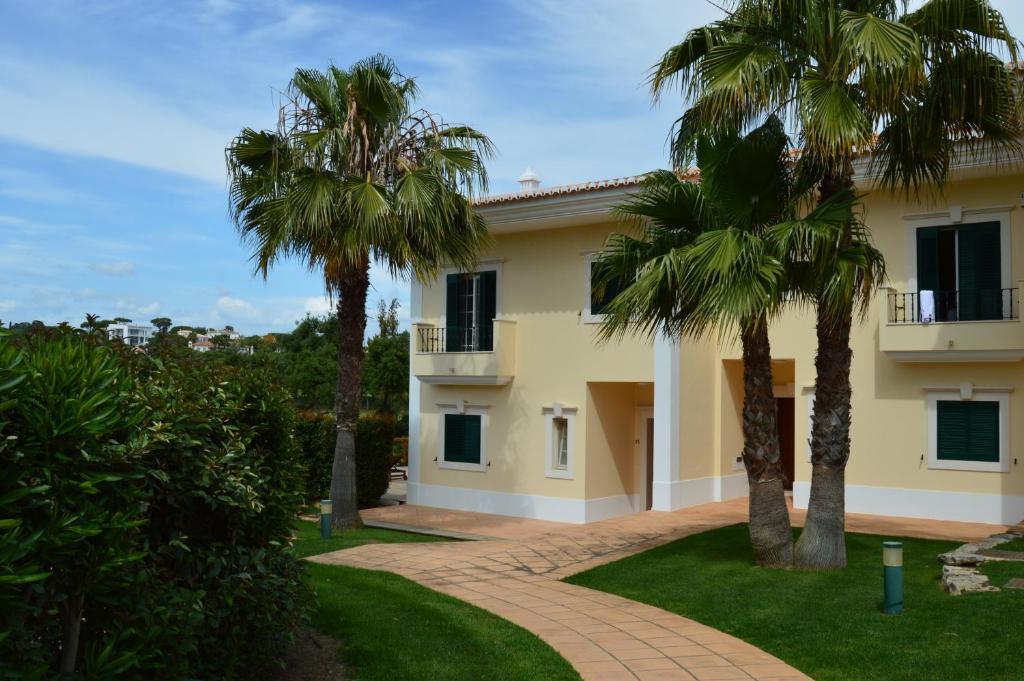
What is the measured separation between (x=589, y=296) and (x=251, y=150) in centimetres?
699

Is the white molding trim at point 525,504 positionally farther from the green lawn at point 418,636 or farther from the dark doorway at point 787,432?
the green lawn at point 418,636

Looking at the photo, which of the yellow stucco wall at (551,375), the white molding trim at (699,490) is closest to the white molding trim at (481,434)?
the yellow stucco wall at (551,375)

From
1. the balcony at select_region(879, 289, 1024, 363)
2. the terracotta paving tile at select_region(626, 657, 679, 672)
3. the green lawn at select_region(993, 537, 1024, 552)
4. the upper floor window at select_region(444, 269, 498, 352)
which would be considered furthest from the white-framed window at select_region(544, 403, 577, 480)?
the terracotta paving tile at select_region(626, 657, 679, 672)

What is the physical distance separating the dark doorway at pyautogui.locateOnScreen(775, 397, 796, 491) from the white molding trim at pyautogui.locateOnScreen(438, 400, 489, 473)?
6.28 metres

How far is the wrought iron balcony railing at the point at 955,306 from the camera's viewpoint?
14562mm

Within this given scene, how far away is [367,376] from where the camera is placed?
36906mm

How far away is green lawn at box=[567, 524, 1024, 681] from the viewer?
23.9 ft

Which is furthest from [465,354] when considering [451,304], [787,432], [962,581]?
[962,581]

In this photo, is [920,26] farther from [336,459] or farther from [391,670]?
[336,459]

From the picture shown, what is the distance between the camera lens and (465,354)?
1909 cm

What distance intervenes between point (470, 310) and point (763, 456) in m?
10.2

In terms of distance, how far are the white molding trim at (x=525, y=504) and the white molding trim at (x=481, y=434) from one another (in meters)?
0.46

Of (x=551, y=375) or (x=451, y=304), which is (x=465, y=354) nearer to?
(x=451, y=304)

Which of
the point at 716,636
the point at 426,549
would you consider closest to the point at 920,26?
the point at 716,636
